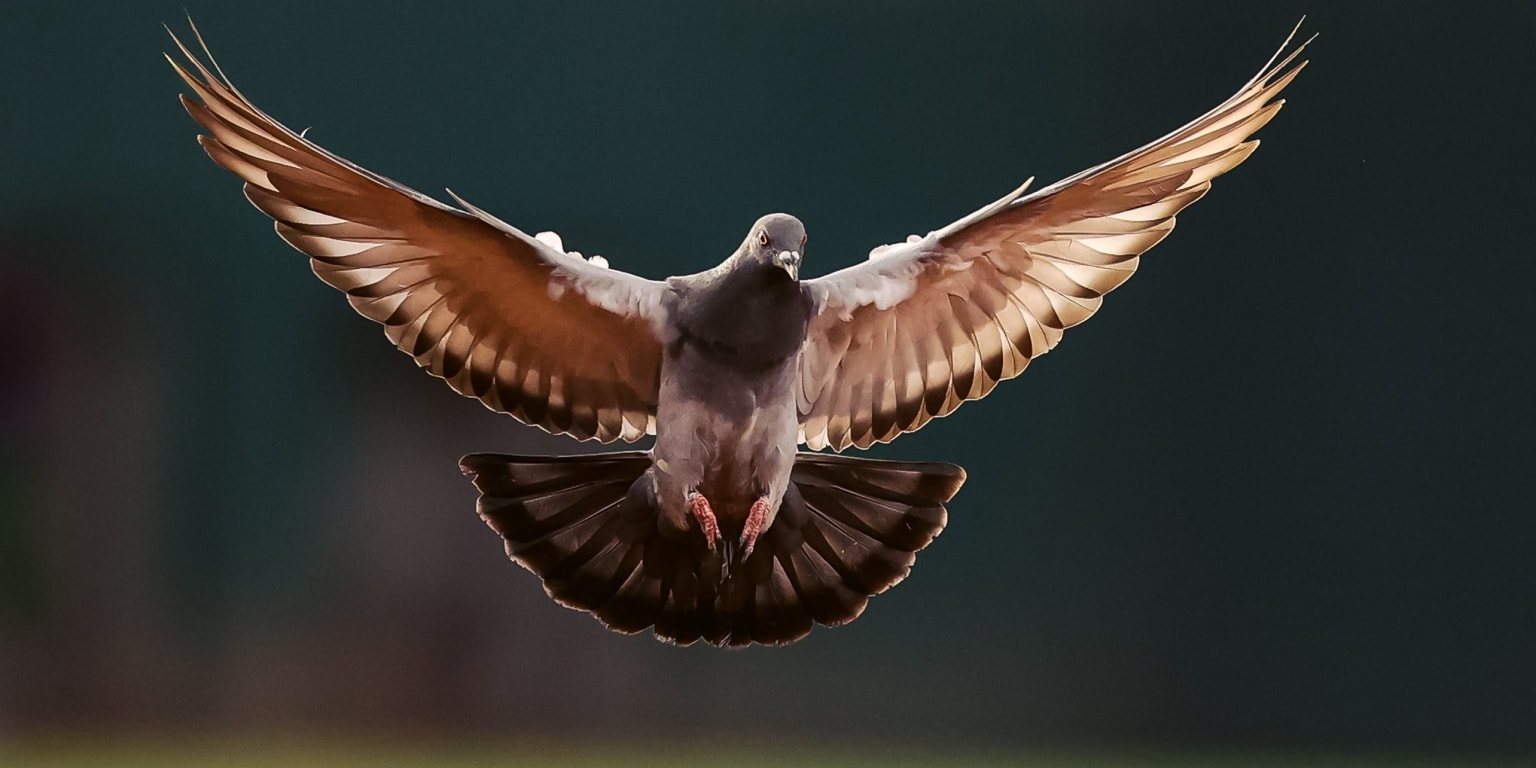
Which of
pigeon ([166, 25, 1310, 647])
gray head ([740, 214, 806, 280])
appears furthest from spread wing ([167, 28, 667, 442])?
gray head ([740, 214, 806, 280])

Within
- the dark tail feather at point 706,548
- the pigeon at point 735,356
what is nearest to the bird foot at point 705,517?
the pigeon at point 735,356

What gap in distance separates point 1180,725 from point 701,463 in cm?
272

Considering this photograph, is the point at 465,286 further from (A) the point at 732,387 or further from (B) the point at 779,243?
(B) the point at 779,243

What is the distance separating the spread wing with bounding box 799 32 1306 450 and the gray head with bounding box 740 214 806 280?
0.23m

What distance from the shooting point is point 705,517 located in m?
2.80

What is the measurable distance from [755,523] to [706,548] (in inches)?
9.3

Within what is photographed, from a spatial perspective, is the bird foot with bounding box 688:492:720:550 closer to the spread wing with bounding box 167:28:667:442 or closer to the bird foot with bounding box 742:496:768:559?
the bird foot with bounding box 742:496:768:559

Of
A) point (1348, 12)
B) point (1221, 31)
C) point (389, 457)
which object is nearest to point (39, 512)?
point (389, 457)

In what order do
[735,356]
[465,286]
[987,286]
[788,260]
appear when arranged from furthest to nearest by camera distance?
[987,286]
[465,286]
[735,356]
[788,260]

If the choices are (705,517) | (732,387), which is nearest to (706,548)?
(705,517)

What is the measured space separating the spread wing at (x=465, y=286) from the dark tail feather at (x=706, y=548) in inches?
6.1

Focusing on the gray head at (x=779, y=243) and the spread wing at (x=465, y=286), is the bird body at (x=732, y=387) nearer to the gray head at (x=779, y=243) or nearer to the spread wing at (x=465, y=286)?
the gray head at (x=779, y=243)

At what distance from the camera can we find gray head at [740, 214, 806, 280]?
8.32 ft

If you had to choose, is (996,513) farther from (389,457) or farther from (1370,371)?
(389,457)
